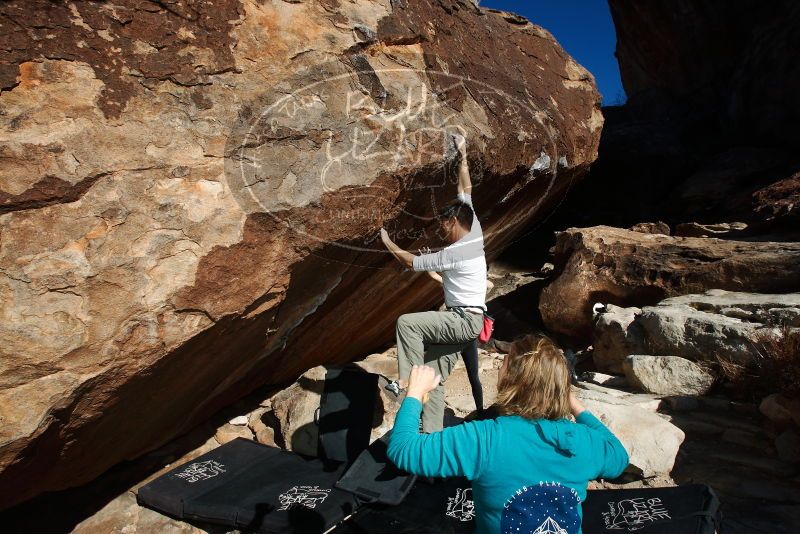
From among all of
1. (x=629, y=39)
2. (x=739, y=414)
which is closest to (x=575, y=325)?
(x=739, y=414)

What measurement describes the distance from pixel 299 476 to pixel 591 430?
5.29 ft

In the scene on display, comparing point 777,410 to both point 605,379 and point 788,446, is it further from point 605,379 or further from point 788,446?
point 605,379

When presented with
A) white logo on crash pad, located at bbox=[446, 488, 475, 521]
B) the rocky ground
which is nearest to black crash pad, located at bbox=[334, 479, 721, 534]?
white logo on crash pad, located at bbox=[446, 488, 475, 521]

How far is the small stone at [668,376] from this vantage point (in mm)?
3281

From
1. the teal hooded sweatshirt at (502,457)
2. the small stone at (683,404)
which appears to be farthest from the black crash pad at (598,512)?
the small stone at (683,404)

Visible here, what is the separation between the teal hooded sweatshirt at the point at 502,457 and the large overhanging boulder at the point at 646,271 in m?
3.44

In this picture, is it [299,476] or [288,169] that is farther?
[299,476]

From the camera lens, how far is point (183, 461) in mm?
2961

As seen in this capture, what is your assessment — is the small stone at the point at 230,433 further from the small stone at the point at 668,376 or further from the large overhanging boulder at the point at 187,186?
the small stone at the point at 668,376

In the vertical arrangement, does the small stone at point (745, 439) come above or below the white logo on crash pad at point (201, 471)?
above

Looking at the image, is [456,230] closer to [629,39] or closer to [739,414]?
[739,414]

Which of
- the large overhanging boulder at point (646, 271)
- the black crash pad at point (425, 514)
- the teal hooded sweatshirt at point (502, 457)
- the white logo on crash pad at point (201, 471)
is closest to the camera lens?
the teal hooded sweatshirt at point (502, 457)

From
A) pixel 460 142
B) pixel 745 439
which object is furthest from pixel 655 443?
pixel 460 142

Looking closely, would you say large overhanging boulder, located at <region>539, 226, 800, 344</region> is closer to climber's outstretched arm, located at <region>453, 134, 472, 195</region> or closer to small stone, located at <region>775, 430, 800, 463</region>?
small stone, located at <region>775, 430, 800, 463</region>
